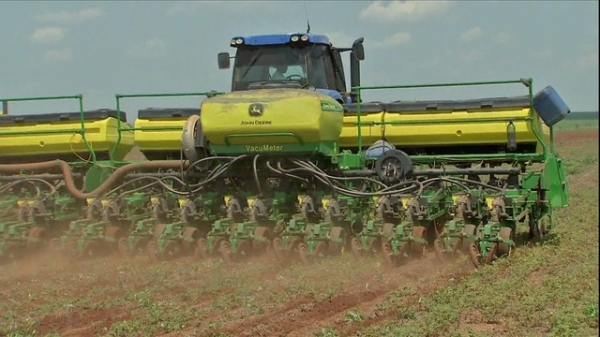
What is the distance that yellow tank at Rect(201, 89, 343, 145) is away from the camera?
27.8ft

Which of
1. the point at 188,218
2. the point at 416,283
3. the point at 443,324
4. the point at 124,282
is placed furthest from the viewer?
the point at 188,218

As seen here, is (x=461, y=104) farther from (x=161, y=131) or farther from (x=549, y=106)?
(x=161, y=131)

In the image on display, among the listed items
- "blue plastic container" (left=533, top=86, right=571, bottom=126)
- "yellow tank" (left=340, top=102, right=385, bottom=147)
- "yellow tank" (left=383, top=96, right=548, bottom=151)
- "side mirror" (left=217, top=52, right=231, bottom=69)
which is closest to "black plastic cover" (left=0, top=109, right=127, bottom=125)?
"side mirror" (left=217, top=52, right=231, bottom=69)

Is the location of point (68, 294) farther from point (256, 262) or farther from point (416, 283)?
point (416, 283)

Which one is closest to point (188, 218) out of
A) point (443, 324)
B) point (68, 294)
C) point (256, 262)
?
point (256, 262)

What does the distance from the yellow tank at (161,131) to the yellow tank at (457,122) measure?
113 inches

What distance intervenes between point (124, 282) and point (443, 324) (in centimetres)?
373

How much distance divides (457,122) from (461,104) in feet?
0.81

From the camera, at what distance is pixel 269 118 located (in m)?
8.55

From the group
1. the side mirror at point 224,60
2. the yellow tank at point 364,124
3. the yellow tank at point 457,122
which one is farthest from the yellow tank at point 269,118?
the side mirror at point 224,60

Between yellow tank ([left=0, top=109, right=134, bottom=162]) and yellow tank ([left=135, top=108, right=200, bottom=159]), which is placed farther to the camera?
yellow tank ([left=0, top=109, right=134, bottom=162])

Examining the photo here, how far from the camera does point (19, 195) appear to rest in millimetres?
10516

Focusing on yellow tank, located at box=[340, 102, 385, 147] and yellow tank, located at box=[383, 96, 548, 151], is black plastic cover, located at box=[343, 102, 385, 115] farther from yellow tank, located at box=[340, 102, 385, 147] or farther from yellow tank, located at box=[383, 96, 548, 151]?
yellow tank, located at box=[383, 96, 548, 151]

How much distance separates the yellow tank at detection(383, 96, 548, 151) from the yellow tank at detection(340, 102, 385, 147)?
11cm
